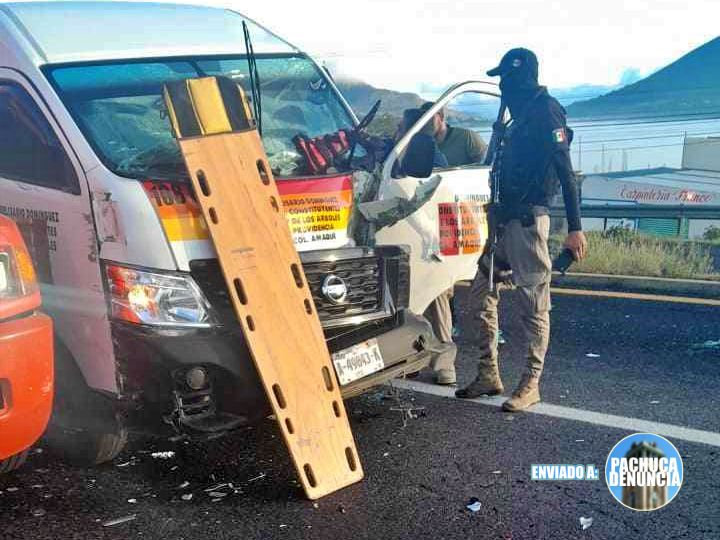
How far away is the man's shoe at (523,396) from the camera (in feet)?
15.0

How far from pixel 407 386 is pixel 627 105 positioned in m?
62.5

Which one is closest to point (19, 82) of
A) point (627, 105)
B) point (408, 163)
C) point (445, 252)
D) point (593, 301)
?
point (408, 163)

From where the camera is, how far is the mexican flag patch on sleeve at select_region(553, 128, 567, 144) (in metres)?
4.43

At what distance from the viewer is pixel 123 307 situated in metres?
3.45

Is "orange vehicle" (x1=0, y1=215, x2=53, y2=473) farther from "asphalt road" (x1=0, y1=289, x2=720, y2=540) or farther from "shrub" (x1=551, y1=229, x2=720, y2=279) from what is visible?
"shrub" (x1=551, y1=229, x2=720, y2=279)

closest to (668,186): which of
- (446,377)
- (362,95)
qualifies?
(362,95)

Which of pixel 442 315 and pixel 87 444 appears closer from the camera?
pixel 87 444

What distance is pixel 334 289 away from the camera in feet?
12.8

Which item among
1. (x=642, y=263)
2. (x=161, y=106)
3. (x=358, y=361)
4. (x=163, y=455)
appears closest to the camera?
(x=358, y=361)

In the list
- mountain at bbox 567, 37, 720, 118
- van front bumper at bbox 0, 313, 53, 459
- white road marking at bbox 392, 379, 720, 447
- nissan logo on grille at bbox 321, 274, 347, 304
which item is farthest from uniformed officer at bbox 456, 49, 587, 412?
mountain at bbox 567, 37, 720, 118

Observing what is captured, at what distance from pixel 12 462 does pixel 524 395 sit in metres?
2.73

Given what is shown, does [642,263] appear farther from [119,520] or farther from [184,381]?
[119,520]

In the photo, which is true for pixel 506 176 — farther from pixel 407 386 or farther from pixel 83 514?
pixel 83 514

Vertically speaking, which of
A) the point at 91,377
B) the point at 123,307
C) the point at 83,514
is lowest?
the point at 83,514
